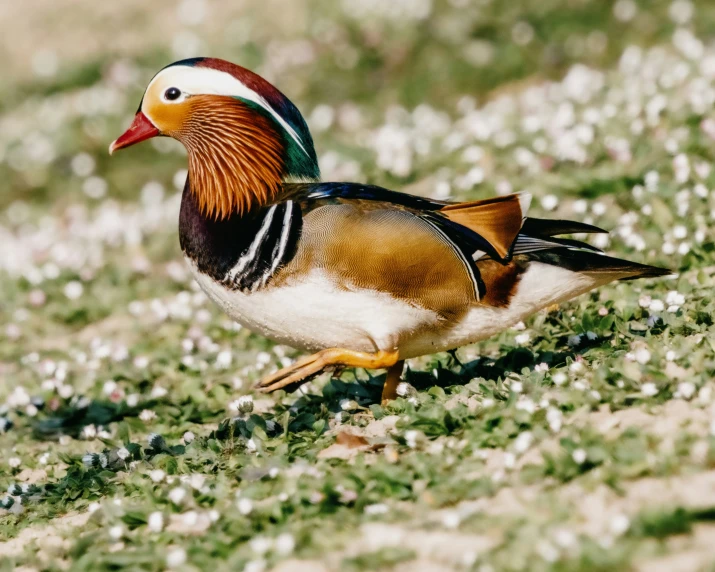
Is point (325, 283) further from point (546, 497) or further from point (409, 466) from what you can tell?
point (546, 497)

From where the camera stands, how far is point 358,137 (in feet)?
37.6

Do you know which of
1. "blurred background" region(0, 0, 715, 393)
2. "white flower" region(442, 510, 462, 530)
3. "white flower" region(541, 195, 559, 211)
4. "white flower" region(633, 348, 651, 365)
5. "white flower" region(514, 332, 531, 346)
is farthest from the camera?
"blurred background" region(0, 0, 715, 393)

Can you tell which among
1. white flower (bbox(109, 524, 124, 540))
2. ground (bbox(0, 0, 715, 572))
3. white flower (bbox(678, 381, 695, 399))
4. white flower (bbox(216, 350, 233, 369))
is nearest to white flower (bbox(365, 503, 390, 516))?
ground (bbox(0, 0, 715, 572))

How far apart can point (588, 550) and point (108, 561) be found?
1823 mm

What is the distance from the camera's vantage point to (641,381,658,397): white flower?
14.1 feet

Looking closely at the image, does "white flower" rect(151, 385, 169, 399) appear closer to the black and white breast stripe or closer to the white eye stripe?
the black and white breast stripe

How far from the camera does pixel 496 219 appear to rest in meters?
4.89

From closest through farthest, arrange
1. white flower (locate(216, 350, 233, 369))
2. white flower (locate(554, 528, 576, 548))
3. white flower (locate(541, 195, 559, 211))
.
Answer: white flower (locate(554, 528, 576, 548)) < white flower (locate(216, 350, 233, 369)) < white flower (locate(541, 195, 559, 211))

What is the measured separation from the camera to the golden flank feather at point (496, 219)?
486cm

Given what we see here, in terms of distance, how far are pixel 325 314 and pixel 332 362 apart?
0.28 m

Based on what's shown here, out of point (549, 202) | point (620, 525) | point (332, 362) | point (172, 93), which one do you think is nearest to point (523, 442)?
point (620, 525)

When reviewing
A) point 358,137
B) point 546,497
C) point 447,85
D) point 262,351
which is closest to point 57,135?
point 358,137

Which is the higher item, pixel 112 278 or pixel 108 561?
pixel 112 278

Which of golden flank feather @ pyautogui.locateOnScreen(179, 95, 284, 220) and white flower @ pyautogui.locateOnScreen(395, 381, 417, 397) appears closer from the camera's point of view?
golden flank feather @ pyautogui.locateOnScreen(179, 95, 284, 220)
